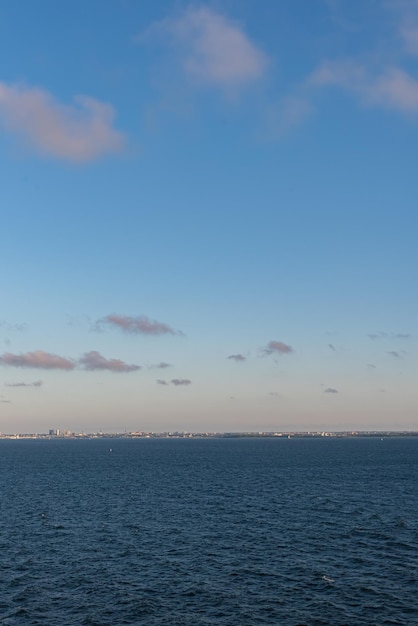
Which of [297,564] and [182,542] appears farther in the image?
[182,542]

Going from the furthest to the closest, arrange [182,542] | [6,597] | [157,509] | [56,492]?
[56,492] → [157,509] → [182,542] → [6,597]

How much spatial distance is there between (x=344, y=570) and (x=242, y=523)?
3206 cm

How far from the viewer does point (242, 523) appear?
10062 cm

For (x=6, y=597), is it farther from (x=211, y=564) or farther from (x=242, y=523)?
(x=242, y=523)

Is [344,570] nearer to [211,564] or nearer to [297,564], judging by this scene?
[297,564]

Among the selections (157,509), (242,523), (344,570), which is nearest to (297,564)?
(344,570)

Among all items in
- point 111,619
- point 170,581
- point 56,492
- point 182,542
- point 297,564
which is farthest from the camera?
point 56,492

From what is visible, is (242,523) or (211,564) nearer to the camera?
(211,564)

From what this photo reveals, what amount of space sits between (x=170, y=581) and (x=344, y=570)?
22.5 meters

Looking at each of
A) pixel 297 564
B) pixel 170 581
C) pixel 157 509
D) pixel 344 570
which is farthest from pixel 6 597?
pixel 157 509

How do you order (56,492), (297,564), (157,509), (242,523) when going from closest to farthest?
(297,564) < (242,523) < (157,509) < (56,492)

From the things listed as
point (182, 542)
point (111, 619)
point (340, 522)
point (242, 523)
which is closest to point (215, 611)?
point (111, 619)

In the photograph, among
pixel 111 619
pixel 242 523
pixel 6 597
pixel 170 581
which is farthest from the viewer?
pixel 242 523

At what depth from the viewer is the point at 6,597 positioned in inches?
2432
